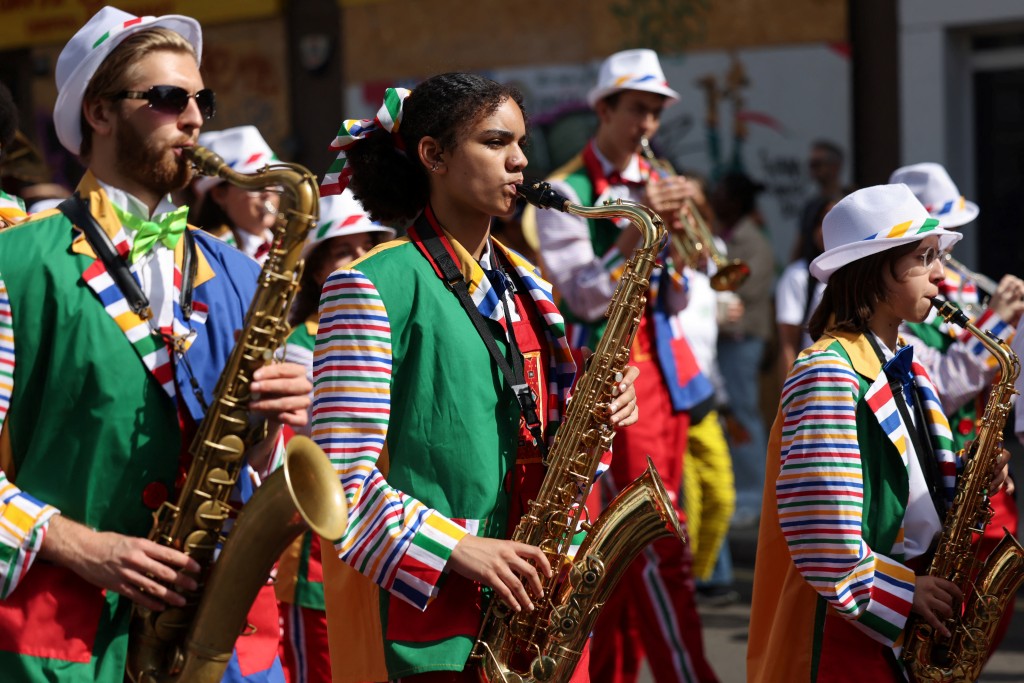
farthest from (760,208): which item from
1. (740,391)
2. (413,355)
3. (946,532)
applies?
(413,355)

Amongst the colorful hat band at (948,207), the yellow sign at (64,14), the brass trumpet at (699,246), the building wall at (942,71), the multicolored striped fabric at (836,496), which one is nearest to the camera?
the multicolored striped fabric at (836,496)

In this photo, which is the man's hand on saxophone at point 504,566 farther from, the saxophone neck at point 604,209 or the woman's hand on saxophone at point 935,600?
the woman's hand on saxophone at point 935,600

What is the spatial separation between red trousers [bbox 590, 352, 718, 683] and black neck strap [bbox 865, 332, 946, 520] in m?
2.20

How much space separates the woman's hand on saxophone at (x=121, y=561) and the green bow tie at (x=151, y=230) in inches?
23.6

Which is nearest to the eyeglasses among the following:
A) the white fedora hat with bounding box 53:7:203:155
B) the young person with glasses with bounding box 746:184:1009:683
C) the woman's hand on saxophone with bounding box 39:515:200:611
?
the young person with glasses with bounding box 746:184:1009:683

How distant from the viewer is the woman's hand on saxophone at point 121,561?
9.85ft

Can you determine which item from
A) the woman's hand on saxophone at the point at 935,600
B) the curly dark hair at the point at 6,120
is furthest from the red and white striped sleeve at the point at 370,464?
the curly dark hair at the point at 6,120

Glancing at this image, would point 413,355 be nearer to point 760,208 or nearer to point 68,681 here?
point 68,681

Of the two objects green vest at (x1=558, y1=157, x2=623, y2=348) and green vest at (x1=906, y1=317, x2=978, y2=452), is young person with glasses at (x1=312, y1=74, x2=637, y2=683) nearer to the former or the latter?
green vest at (x1=906, y1=317, x2=978, y2=452)

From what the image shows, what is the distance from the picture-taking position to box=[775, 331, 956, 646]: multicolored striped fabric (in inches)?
→ 150

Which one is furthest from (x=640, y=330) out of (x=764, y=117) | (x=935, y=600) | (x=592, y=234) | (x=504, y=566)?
(x=764, y=117)

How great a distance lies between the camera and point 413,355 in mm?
3395

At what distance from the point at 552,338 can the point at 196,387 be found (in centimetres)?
95

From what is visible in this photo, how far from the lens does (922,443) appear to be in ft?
13.1
